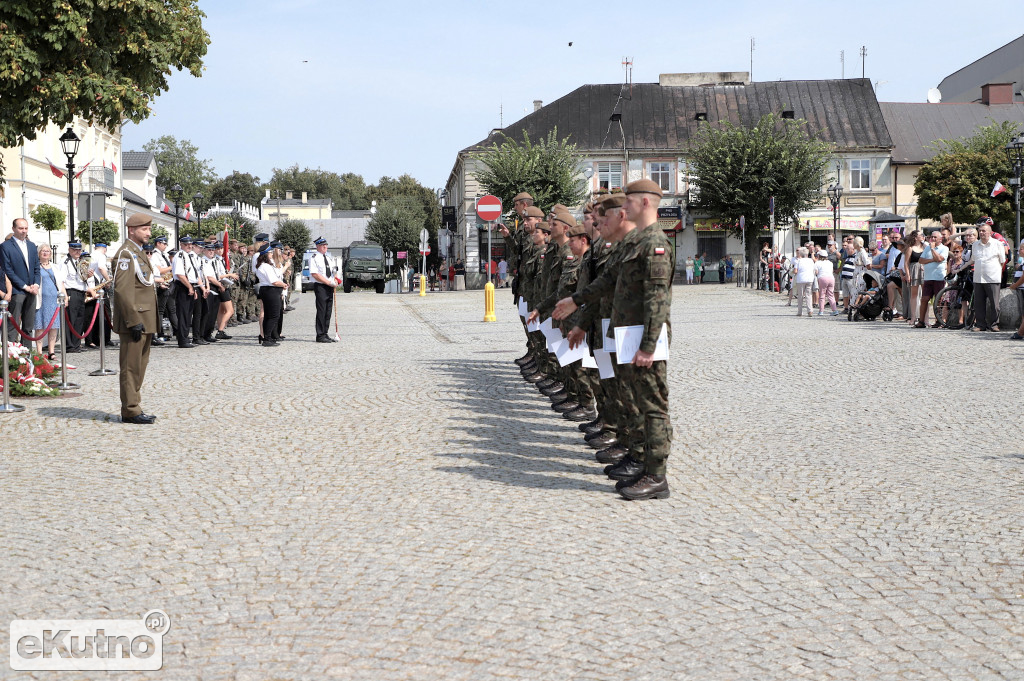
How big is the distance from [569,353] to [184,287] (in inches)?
436

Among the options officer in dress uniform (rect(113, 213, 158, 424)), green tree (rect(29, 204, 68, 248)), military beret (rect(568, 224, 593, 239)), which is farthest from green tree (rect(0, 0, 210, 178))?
green tree (rect(29, 204, 68, 248))

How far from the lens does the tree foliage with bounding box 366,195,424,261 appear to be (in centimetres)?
9412

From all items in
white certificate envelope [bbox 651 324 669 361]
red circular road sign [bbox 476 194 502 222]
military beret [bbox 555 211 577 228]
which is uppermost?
red circular road sign [bbox 476 194 502 222]

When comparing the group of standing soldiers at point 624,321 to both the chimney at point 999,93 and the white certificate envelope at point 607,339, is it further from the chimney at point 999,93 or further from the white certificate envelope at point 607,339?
the chimney at point 999,93

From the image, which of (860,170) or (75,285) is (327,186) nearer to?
(860,170)

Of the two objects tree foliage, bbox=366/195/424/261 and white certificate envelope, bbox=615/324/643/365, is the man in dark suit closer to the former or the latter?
white certificate envelope, bbox=615/324/643/365

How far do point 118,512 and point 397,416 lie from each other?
12.3 ft

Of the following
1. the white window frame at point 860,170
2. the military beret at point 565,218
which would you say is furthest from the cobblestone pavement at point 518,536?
the white window frame at point 860,170

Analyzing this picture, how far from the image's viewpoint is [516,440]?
8.44 metres

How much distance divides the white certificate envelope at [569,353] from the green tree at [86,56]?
29.3ft

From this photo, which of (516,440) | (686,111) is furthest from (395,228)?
(516,440)

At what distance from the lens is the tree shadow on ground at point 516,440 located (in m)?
7.10

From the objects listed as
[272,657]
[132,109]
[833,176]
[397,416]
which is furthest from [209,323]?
[833,176]

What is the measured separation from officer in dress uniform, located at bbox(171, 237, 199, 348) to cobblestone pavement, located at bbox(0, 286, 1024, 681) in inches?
271
